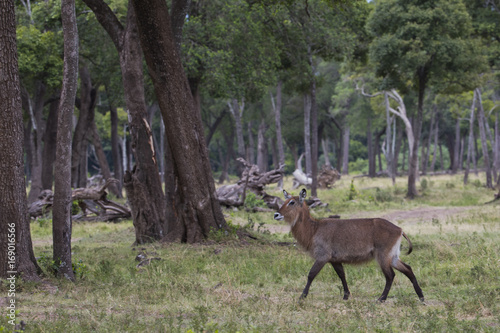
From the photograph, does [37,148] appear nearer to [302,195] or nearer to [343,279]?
[302,195]

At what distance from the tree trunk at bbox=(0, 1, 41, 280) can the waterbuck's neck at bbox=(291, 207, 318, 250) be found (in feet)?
12.5

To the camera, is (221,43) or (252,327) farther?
(221,43)

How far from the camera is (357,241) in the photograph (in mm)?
7328

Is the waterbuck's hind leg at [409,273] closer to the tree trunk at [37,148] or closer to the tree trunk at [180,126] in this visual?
the tree trunk at [180,126]

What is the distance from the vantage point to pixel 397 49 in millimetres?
24500

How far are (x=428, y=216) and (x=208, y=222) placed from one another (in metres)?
9.81

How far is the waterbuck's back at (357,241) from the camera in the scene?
7230mm

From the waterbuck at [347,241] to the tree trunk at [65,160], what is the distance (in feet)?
11.5

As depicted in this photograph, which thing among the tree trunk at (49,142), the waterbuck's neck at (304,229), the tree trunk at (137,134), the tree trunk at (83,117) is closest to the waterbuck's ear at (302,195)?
the waterbuck's neck at (304,229)

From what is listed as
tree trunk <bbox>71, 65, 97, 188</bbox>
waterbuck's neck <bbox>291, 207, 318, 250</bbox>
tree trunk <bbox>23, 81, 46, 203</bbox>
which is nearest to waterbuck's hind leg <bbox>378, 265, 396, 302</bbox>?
waterbuck's neck <bbox>291, 207, 318, 250</bbox>

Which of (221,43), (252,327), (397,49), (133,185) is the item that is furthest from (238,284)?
(397,49)

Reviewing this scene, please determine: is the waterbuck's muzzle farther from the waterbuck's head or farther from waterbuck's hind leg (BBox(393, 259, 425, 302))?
waterbuck's hind leg (BBox(393, 259, 425, 302))

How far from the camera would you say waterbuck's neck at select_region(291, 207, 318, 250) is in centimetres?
763

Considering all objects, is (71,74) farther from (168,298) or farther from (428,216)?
(428,216)
